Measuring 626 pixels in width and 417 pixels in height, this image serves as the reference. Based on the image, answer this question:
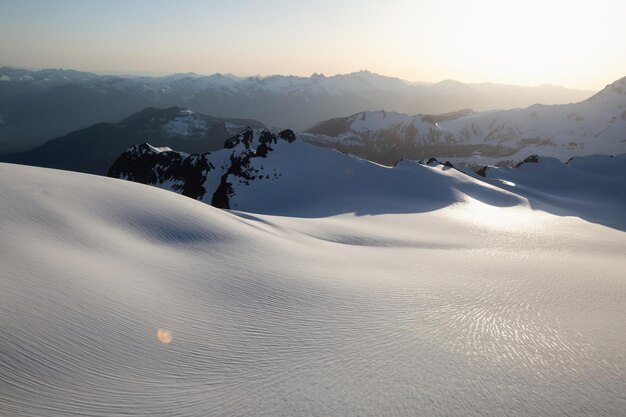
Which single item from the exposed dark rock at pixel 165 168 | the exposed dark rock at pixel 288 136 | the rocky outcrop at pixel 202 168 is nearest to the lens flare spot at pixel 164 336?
the rocky outcrop at pixel 202 168

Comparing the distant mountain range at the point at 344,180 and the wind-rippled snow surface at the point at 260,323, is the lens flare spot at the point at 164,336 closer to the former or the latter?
the wind-rippled snow surface at the point at 260,323

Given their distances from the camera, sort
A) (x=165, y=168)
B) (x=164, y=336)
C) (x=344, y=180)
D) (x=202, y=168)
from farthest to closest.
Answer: (x=165, y=168) → (x=202, y=168) → (x=344, y=180) → (x=164, y=336)

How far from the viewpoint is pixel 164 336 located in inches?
379

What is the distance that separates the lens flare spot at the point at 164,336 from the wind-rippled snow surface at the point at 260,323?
5cm

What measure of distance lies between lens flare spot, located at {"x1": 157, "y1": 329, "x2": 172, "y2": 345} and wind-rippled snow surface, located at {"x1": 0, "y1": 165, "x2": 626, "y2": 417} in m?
0.05

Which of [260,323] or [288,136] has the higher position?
[288,136]

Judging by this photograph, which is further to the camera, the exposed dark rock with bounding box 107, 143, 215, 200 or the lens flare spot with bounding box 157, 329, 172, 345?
the exposed dark rock with bounding box 107, 143, 215, 200

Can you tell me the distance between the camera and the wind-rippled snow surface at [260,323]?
7652 mm

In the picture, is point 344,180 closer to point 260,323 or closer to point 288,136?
point 288,136

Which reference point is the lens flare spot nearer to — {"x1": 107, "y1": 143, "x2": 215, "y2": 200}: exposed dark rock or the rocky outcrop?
the rocky outcrop

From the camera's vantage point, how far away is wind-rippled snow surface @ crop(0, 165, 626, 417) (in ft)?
25.1

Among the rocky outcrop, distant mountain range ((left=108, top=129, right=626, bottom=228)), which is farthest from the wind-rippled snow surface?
A: the rocky outcrop

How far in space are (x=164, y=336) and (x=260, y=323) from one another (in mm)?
2654

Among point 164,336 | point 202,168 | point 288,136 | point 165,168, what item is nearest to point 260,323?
point 164,336
